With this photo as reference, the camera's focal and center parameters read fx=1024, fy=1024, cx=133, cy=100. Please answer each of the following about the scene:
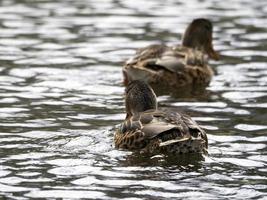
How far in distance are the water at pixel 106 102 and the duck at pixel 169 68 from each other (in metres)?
0.33

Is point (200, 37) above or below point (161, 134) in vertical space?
above

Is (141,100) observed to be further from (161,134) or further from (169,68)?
(169,68)

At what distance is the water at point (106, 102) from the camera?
9.63 meters

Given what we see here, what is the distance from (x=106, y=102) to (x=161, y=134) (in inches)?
131

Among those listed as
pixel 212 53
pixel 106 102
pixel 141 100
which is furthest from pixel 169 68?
pixel 141 100

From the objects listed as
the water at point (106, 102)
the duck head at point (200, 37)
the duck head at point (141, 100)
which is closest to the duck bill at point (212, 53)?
the duck head at point (200, 37)

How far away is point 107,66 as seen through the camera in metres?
15.9

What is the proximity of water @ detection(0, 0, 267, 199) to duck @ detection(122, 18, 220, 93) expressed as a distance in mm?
333

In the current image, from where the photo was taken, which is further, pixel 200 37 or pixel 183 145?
pixel 200 37

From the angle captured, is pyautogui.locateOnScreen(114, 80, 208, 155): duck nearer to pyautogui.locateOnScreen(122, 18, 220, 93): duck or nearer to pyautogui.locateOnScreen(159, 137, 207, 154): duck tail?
pyautogui.locateOnScreen(159, 137, 207, 154): duck tail

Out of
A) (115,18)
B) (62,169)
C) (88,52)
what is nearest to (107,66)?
(88,52)

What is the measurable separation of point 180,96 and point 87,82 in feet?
4.59

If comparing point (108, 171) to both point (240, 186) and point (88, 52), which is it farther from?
point (88, 52)

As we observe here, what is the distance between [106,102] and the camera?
13633 mm
